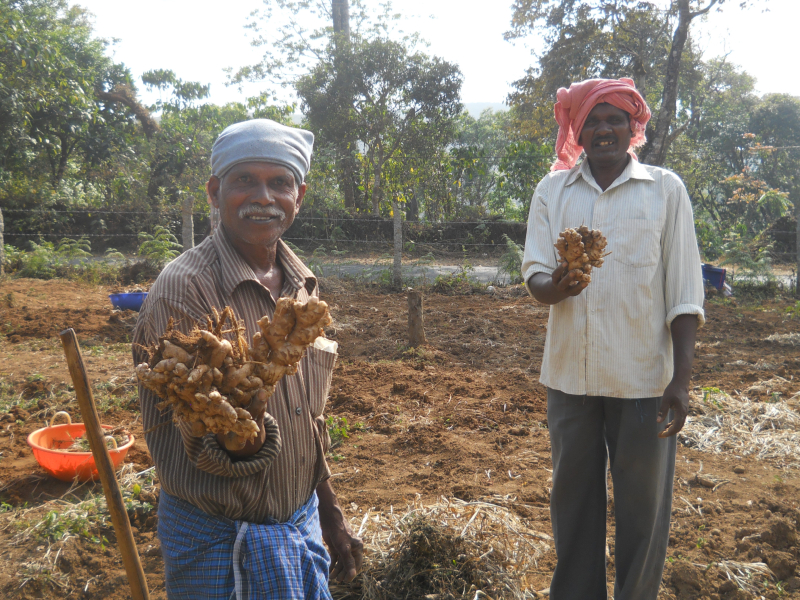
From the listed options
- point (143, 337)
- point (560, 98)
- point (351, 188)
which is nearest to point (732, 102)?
point (351, 188)

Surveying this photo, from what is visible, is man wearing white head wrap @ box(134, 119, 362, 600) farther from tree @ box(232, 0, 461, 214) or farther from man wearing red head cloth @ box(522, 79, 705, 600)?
tree @ box(232, 0, 461, 214)

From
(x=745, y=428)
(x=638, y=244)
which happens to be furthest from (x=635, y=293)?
(x=745, y=428)

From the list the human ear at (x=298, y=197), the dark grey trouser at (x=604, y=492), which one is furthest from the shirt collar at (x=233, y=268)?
the dark grey trouser at (x=604, y=492)

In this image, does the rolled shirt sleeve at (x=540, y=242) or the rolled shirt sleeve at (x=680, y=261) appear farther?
the rolled shirt sleeve at (x=540, y=242)

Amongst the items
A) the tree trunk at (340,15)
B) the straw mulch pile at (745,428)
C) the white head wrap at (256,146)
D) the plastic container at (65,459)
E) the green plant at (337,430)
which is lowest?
the straw mulch pile at (745,428)

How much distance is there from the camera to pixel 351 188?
54.6ft

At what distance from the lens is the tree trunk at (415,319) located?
6.13 meters

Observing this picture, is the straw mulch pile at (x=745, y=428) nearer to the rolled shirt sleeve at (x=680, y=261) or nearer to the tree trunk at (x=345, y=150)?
the rolled shirt sleeve at (x=680, y=261)

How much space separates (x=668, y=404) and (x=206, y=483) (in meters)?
1.41

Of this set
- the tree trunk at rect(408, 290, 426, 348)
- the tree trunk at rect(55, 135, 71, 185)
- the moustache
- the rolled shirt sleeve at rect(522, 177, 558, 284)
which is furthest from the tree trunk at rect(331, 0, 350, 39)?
the moustache

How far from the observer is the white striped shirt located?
200 centimetres

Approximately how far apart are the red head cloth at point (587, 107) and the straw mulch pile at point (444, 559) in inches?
60.7

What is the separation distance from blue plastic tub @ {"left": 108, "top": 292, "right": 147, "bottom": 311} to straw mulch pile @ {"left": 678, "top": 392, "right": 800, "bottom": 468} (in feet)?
20.5

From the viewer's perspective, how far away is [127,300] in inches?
294
